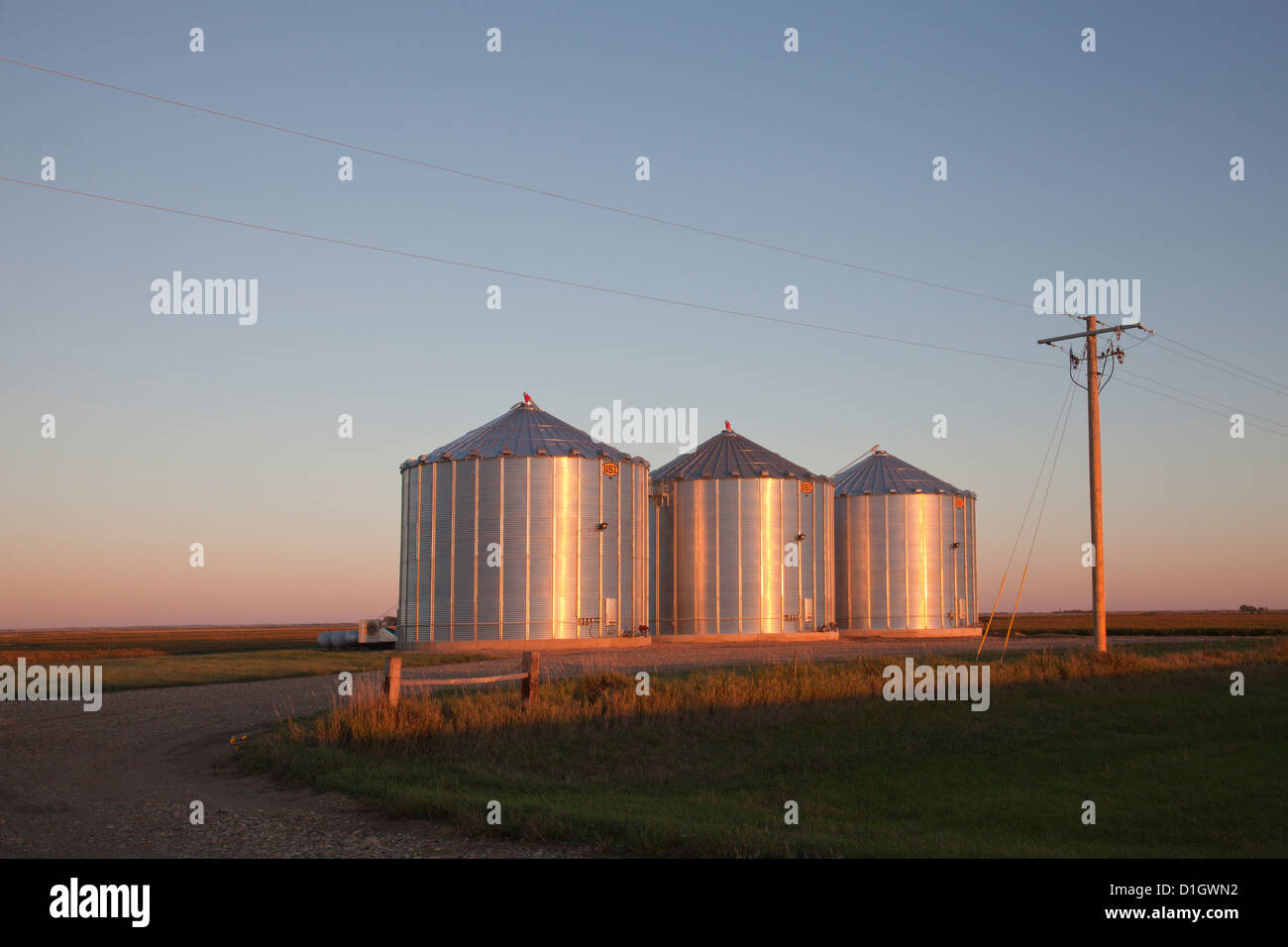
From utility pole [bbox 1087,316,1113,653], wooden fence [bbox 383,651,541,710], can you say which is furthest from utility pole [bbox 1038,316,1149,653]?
wooden fence [bbox 383,651,541,710]

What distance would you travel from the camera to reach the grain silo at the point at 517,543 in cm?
4738

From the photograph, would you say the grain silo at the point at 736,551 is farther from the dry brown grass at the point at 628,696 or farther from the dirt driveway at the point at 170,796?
the dirt driveway at the point at 170,796

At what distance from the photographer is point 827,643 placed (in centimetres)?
5372

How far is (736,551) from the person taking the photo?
5612 cm

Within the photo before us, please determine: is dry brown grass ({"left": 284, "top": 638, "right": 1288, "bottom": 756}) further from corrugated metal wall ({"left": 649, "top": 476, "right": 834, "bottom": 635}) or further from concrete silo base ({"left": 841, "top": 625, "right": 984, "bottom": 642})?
concrete silo base ({"left": 841, "top": 625, "right": 984, "bottom": 642})

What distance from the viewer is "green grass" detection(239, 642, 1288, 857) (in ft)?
49.2

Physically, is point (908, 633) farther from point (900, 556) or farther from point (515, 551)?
point (515, 551)

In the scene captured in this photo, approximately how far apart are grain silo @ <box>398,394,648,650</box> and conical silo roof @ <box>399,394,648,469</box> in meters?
0.08

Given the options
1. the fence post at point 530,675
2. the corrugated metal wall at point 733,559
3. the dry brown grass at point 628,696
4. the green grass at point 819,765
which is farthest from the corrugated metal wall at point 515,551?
the fence post at point 530,675

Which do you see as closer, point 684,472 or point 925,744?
point 925,744
